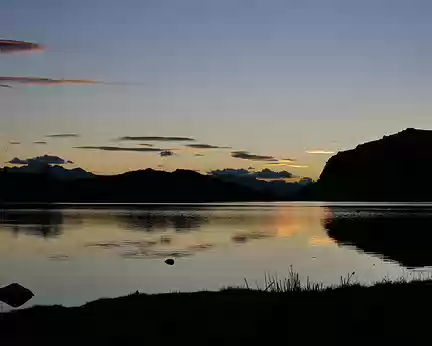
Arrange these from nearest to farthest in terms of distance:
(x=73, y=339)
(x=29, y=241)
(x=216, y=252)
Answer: (x=73, y=339)
(x=216, y=252)
(x=29, y=241)

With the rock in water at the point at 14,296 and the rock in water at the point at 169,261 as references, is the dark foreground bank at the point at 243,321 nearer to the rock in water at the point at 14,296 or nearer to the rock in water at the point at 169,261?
the rock in water at the point at 14,296

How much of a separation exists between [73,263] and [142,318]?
3060 cm

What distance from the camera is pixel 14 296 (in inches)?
1064

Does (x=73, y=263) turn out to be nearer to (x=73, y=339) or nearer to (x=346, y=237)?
(x=73, y=339)

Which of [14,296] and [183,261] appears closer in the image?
[14,296]

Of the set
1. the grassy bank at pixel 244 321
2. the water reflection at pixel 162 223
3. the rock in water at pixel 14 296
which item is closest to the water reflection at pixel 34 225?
the water reflection at pixel 162 223

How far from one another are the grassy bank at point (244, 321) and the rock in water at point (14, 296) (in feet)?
20.8

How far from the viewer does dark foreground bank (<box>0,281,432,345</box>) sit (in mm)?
14234

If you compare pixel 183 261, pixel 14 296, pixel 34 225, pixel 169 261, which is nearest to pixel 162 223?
pixel 34 225

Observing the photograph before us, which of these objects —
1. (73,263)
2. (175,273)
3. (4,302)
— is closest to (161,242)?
(73,263)

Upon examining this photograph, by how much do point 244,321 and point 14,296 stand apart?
15.0m

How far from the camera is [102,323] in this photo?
650 inches

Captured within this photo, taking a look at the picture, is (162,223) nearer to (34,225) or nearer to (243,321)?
(34,225)

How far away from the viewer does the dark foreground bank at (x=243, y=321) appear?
14234 mm
